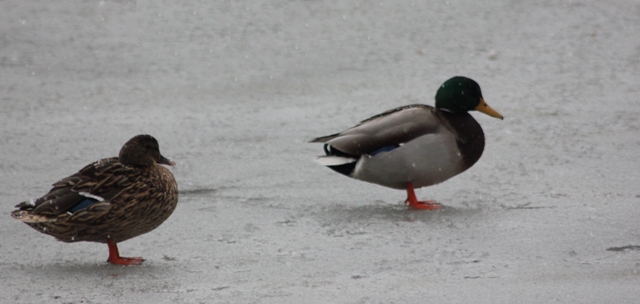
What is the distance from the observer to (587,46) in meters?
7.81

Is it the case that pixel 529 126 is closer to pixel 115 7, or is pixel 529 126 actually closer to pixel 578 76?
pixel 578 76

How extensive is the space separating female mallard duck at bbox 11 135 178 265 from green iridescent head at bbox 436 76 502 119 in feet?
5.78

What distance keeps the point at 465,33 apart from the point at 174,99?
9.35 ft

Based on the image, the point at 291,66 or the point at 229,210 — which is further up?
the point at 291,66

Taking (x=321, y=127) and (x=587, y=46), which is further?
(x=587, y=46)

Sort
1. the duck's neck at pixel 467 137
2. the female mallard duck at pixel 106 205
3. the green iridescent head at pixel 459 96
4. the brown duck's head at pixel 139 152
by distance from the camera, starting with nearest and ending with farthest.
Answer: the female mallard duck at pixel 106 205, the brown duck's head at pixel 139 152, the duck's neck at pixel 467 137, the green iridescent head at pixel 459 96

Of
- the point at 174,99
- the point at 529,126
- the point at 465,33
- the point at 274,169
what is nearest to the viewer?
the point at 274,169

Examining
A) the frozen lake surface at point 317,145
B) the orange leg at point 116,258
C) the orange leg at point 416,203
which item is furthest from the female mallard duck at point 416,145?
the orange leg at point 116,258

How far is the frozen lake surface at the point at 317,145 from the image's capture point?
142 inches

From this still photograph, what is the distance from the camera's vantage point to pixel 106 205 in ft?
12.3

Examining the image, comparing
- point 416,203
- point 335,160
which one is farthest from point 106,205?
point 416,203

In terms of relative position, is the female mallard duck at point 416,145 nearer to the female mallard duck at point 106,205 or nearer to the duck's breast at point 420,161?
the duck's breast at point 420,161

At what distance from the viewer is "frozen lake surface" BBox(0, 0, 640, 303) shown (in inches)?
142

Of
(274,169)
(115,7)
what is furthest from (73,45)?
(274,169)
